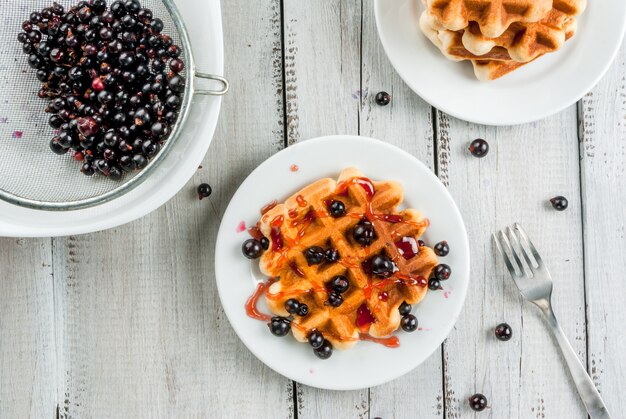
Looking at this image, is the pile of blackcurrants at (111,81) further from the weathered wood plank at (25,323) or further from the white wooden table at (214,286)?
the weathered wood plank at (25,323)

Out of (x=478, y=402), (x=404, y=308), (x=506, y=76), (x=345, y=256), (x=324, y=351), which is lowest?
(x=478, y=402)

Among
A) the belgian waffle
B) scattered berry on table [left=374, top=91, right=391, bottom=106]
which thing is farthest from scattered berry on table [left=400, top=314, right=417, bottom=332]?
the belgian waffle

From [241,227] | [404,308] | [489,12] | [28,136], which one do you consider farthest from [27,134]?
[489,12]

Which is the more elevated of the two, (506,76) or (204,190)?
(506,76)

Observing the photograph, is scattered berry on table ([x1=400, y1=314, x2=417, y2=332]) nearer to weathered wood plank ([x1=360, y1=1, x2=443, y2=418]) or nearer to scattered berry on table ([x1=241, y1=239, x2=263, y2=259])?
weathered wood plank ([x1=360, y1=1, x2=443, y2=418])

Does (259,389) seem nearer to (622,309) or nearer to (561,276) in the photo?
(561,276)

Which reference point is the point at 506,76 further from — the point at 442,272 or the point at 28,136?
the point at 28,136

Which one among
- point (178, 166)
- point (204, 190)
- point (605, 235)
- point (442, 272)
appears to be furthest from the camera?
point (605, 235)

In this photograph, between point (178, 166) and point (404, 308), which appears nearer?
point (178, 166)
